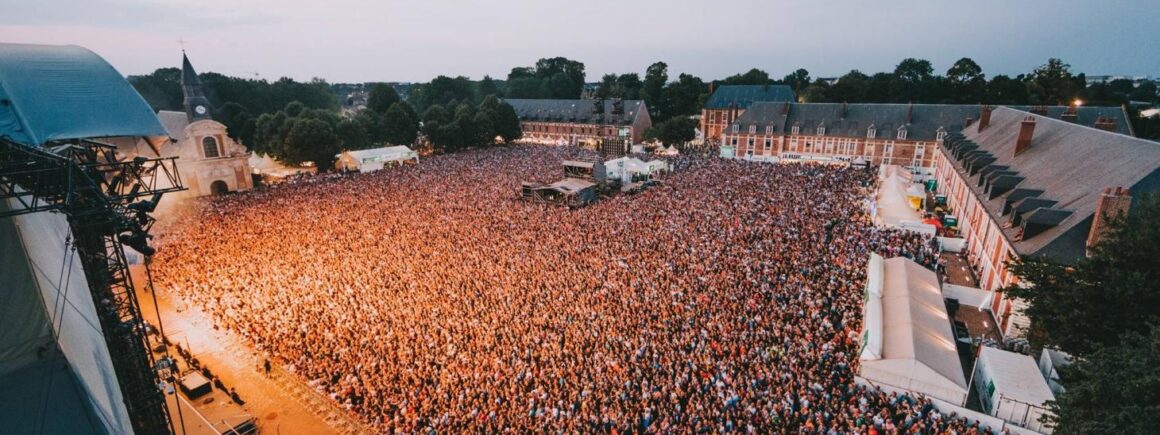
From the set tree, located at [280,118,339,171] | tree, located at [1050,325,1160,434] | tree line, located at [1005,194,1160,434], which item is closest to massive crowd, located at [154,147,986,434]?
tree, located at [1050,325,1160,434]

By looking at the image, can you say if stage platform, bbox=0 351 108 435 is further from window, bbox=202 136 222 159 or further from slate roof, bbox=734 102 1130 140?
slate roof, bbox=734 102 1130 140

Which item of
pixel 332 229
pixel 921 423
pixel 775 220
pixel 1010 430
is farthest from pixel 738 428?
pixel 332 229

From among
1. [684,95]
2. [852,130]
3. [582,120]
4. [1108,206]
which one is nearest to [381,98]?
[582,120]

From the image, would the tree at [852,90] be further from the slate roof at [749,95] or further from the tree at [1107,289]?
the tree at [1107,289]

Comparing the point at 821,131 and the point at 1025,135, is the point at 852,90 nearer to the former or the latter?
the point at 821,131

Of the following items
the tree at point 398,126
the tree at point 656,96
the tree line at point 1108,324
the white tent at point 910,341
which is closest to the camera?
the tree line at point 1108,324

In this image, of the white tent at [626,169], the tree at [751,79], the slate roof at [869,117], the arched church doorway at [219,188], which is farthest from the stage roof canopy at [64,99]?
the tree at [751,79]
